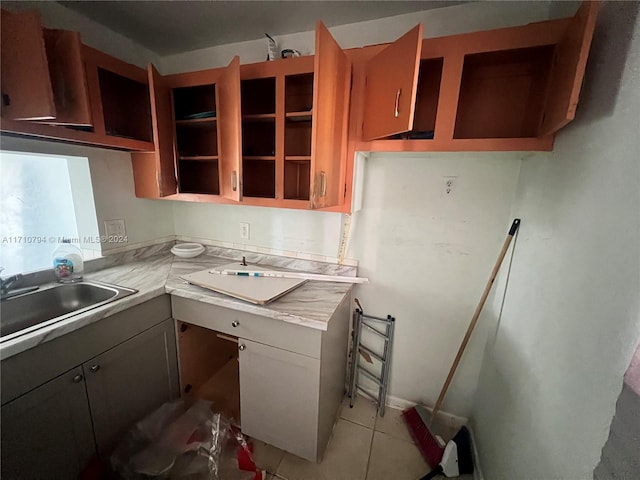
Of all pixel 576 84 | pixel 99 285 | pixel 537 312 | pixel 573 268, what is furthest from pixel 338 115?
pixel 99 285

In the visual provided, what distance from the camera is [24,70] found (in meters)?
0.85

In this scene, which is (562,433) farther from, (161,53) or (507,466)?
(161,53)

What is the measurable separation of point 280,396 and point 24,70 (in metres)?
1.63

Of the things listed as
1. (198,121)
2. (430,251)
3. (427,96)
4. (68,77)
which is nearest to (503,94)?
(427,96)

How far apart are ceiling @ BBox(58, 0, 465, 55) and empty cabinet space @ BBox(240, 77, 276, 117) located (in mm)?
299

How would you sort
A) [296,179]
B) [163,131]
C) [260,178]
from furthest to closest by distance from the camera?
1. [260,178]
2. [296,179]
3. [163,131]

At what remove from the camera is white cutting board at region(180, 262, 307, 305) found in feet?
3.71

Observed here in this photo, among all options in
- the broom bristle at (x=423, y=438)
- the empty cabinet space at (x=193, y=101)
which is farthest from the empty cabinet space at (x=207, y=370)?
the empty cabinet space at (x=193, y=101)

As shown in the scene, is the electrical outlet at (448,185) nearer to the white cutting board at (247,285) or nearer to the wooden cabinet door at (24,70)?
the white cutting board at (247,285)

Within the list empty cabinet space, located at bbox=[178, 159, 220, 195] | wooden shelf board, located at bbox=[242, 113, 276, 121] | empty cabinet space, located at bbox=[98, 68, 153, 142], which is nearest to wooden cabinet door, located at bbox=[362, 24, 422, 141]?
wooden shelf board, located at bbox=[242, 113, 276, 121]

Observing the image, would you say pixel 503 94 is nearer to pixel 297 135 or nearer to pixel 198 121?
pixel 297 135

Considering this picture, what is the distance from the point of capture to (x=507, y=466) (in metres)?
0.93

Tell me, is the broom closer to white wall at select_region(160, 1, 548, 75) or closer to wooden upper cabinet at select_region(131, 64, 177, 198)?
white wall at select_region(160, 1, 548, 75)

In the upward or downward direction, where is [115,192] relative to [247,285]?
upward
